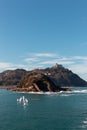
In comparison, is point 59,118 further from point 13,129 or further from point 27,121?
point 13,129

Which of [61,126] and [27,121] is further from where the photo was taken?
[27,121]

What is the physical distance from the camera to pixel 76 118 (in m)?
94.4

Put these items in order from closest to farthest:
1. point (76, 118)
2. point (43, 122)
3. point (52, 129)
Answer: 1. point (52, 129)
2. point (43, 122)
3. point (76, 118)

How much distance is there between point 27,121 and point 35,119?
3.89m

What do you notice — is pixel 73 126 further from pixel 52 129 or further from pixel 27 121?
pixel 27 121

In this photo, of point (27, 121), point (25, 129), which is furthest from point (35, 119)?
point (25, 129)

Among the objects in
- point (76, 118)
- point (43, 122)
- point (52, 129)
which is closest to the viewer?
point (52, 129)

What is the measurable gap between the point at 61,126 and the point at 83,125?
5679 mm

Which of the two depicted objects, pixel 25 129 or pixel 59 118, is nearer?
pixel 25 129

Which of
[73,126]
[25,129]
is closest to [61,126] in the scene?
[73,126]

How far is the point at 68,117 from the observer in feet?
318

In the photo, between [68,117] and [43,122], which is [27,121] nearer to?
[43,122]

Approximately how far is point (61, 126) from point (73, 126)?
117 inches

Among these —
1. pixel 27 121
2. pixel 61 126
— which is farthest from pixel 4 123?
pixel 61 126
